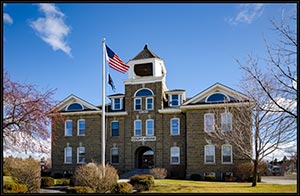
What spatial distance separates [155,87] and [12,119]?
24.2 meters

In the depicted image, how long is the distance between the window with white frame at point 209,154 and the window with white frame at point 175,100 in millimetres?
5739

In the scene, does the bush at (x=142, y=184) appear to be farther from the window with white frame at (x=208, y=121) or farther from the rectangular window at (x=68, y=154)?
the rectangular window at (x=68, y=154)

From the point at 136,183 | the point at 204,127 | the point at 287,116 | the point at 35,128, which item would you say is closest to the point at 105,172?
the point at 136,183

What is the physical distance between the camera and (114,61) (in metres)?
25.2

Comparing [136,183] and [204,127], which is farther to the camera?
[204,127]

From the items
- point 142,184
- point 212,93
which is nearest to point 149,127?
point 212,93

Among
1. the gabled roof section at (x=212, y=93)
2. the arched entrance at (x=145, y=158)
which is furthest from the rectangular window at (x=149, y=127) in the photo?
the gabled roof section at (x=212, y=93)

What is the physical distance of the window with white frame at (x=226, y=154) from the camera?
109ft

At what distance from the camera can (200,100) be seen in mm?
34094

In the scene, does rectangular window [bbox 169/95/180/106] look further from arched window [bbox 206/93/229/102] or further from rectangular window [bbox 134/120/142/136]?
arched window [bbox 206/93/229/102]

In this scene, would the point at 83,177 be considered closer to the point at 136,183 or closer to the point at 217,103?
the point at 136,183

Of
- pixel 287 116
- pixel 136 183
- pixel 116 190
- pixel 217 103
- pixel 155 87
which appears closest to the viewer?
pixel 287 116

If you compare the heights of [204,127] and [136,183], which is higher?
[204,127]

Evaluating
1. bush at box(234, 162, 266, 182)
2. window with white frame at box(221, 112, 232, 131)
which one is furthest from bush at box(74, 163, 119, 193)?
window with white frame at box(221, 112, 232, 131)
